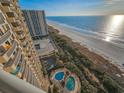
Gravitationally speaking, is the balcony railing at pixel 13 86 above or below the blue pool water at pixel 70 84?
above

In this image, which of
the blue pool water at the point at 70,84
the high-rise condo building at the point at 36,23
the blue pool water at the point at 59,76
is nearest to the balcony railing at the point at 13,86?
the blue pool water at the point at 70,84

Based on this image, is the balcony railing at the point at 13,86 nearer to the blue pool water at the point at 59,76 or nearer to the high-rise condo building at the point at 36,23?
the blue pool water at the point at 59,76

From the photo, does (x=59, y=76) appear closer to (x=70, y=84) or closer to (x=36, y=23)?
(x=70, y=84)

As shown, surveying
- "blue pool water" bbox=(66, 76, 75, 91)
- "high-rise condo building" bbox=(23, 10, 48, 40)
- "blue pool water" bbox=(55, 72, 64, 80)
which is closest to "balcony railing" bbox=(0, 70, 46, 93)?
"blue pool water" bbox=(66, 76, 75, 91)

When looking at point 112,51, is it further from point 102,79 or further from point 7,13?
point 7,13

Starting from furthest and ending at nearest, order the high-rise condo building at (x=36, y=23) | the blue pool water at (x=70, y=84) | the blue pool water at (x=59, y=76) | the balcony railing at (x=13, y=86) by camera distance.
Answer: the high-rise condo building at (x=36, y=23)
the blue pool water at (x=59, y=76)
the blue pool water at (x=70, y=84)
the balcony railing at (x=13, y=86)

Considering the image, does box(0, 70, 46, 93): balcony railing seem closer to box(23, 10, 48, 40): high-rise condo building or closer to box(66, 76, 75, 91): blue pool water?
box(66, 76, 75, 91): blue pool water

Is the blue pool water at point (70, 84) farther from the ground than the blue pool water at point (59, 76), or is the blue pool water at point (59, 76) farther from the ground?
the blue pool water at point (70, 84)

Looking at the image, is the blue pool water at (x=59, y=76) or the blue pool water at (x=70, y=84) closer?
the blue pool water at (x=70, y=84)

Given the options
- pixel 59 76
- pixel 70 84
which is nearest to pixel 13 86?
pixel 70 84

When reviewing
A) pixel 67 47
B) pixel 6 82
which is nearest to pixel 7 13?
pixel 6 82

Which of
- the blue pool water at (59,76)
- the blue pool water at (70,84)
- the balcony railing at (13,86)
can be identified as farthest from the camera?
the blue pool water at (59,76)
